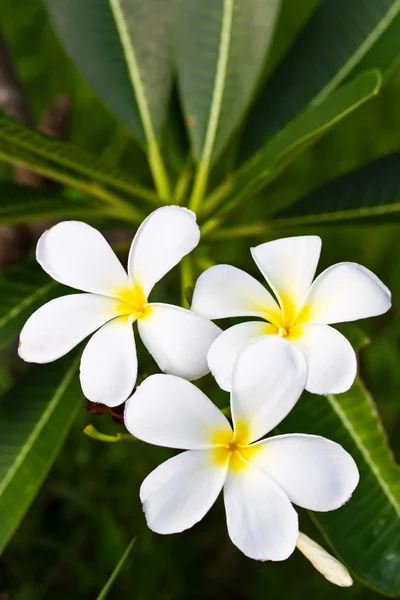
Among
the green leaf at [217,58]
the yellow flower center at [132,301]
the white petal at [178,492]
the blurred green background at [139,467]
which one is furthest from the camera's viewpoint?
the blurred green background at [139,467]

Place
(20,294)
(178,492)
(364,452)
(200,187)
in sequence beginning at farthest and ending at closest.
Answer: (200,187) → (20,294) → (364,452) → (178,492)

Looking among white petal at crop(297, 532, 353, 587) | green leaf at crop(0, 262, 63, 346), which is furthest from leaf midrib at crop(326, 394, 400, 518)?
green leaf at crop(0, 262, 63, 346)

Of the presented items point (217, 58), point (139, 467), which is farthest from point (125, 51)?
point (139, 467)

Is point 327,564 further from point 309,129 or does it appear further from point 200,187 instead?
point 200,187

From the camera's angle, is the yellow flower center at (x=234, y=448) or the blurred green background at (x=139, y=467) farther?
the blurred green background at (x=139, y=467)

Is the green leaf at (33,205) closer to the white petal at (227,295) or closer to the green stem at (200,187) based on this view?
the green stem at (200,187)

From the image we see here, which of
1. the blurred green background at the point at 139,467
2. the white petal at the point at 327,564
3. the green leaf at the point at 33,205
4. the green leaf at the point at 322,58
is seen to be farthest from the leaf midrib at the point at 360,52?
the white petal at the point at 327,564

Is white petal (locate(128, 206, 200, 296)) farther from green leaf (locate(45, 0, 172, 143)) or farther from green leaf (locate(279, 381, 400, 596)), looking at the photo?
green leaf (locate(45, 0, 172, 143))
